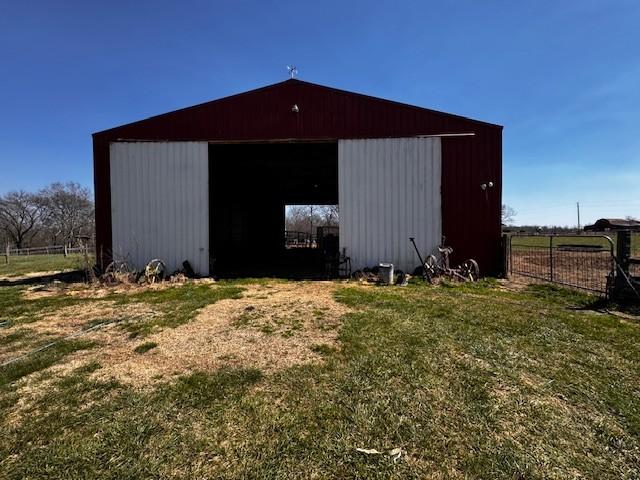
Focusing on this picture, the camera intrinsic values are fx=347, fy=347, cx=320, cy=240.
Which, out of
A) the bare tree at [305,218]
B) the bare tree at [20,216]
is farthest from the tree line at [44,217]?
the bare tree at [305,218]

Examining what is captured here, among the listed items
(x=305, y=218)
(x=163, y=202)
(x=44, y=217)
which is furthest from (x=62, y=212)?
(x=163, y=202)

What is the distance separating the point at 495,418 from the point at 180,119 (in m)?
10.9

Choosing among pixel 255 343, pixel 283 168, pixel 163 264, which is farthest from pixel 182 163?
pixel 255 343

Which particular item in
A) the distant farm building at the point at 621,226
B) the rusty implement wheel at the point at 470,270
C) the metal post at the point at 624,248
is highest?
the distant farm building at the point at 621,226

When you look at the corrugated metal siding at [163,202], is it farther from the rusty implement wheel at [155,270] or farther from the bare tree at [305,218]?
the bare tree at [305,218]

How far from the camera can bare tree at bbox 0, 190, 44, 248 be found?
4825cm

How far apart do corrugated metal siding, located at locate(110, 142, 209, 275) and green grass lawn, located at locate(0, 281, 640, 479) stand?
20.5ft

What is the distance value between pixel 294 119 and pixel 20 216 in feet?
189

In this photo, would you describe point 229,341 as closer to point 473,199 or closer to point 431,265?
point 431,265

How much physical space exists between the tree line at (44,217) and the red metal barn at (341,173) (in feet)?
151

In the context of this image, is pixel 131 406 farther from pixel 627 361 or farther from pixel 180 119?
pixel 180 119

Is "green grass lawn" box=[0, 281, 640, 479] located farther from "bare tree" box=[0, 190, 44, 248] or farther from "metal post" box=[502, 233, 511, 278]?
"bare tree" box=[0, 190, 44, 248]

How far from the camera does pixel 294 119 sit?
10.3m

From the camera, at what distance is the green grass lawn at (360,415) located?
220cm
